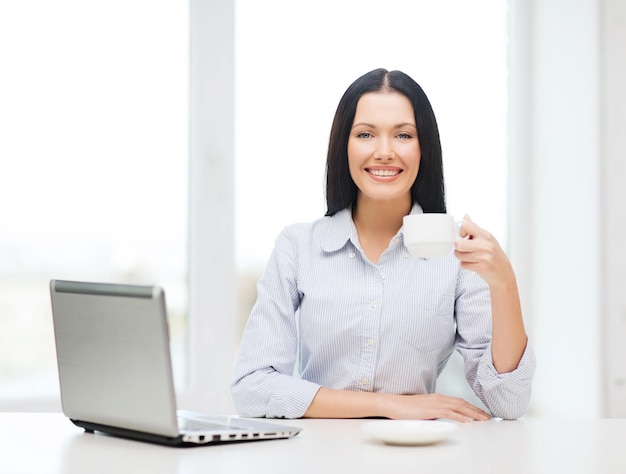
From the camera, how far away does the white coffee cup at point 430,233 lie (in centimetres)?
154

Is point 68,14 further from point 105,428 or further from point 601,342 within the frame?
point 601,342

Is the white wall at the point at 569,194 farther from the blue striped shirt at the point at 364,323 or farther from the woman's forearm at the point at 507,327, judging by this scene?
the woman's forearm at the point at 507,327

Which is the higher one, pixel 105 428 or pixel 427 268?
pixel 427 268

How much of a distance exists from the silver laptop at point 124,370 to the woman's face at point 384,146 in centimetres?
79

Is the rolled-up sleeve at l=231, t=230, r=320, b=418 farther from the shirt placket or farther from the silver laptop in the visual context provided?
the silver laptop

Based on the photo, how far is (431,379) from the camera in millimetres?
1981

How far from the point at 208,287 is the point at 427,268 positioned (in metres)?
1.31

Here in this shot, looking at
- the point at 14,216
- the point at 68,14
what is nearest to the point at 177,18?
the point at 68,14

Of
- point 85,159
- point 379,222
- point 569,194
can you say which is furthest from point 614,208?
point 85,159

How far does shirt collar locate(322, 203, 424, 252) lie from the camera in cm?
203

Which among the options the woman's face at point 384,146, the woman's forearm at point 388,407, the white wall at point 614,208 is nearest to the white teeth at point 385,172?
the woman's face at point 384,146

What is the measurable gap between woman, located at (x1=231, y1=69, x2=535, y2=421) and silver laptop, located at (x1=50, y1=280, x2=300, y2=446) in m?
0.50

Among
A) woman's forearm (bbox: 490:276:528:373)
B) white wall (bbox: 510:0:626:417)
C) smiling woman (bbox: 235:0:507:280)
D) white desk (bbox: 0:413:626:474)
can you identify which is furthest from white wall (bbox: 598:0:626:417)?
white desk (bbox: 0:413:626:474)

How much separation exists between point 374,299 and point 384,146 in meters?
0.36
